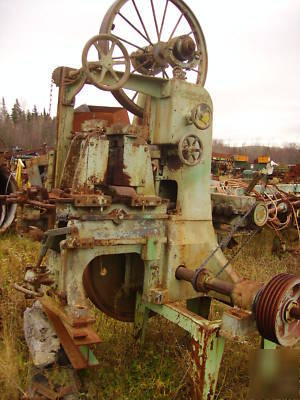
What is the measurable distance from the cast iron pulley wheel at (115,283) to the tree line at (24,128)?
30.4 metres

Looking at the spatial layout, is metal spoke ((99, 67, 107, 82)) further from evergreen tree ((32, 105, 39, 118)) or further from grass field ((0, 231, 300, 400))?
evergreen tree ((32, 105, 39, 118))

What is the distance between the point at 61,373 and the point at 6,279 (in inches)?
86.2

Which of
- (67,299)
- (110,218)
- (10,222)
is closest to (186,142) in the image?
(110,218)

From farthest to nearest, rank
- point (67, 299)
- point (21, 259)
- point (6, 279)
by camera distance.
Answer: point (21, 259) → point (6, 279) → point (67, 299)

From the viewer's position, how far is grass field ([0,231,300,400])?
2662 millimetres

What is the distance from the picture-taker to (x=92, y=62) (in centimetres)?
246

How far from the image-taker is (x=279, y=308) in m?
2.14

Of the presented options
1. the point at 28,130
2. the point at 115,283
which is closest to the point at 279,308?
the point at 115,283

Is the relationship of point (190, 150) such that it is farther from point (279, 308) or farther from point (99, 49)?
point (279, 308)

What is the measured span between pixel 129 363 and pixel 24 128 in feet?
132

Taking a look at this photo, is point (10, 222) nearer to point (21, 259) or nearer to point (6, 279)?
point (21, 259)

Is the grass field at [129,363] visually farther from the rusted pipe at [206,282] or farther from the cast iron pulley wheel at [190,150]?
the cast iron pulley wheel at [190,150]

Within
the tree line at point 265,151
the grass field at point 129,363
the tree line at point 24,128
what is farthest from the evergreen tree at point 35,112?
the grass field at point 129,363

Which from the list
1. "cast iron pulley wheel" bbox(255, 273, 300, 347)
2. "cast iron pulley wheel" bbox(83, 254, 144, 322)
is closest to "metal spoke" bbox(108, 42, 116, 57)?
"cast iron pulley wheel" bbox(83, 254, 144, 322)
